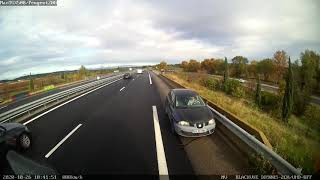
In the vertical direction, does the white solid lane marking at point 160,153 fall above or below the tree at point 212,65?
below

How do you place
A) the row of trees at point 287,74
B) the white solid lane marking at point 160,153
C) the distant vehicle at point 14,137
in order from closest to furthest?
the white solid lane marking at point 160,153, the distant vehicle at point 14,137, the row of trees at point 287,74

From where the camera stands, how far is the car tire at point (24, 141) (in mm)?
7545

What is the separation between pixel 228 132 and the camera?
8562mm

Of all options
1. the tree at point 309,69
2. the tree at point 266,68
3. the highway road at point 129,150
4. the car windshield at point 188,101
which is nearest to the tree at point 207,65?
the tree at point 266,68

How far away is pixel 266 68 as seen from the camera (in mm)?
87312

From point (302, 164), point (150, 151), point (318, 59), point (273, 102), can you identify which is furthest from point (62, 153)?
point (318, 59)

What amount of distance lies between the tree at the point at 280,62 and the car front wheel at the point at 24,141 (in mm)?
77816

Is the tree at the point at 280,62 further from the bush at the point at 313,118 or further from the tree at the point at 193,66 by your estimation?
the tree at the point at 193,66

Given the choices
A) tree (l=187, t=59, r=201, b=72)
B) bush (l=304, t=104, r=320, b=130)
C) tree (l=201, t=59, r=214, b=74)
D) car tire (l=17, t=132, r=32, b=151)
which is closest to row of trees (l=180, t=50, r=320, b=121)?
bush (l=304, t=104, r=320, b=130)

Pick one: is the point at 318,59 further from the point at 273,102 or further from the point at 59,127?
the point at 59,127

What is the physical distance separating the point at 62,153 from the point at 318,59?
68.6 metres

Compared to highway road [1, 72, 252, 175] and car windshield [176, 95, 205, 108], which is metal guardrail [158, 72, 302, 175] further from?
car windshield [176, 95, 205, 108]

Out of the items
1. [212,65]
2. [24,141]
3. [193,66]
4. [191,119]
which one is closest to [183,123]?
[191,119]

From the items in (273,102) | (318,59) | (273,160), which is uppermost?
(318,59)
